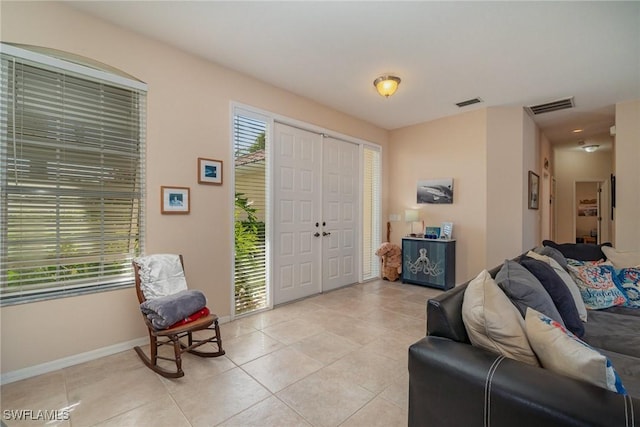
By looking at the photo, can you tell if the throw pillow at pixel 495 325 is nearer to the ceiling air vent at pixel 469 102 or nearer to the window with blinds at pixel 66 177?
the window with blinds at pixel 66 177

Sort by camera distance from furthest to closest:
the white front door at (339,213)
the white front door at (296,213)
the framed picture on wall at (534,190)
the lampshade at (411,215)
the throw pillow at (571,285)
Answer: the lampshade at (411,215) < the framed picture on wall at (534,190) < the white front door at (339,213) < the white front door at (296,213) < the throw pillow at (571,285)

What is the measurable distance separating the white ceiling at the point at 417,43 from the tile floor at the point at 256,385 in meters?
2.86

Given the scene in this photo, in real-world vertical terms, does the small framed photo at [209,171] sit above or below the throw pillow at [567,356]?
above

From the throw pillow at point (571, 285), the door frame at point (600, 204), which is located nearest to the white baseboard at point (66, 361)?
the throw pillow at point (571, 285)

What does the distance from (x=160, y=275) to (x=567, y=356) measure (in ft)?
8.83

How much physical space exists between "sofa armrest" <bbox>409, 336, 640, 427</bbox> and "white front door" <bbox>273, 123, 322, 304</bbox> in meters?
2.66

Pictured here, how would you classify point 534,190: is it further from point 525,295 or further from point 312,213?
point 525,295

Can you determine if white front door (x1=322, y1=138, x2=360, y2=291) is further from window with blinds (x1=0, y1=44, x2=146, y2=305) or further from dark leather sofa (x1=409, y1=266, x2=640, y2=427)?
dark leather sofa (x1=409, y1=266, x2=640, y2=427)

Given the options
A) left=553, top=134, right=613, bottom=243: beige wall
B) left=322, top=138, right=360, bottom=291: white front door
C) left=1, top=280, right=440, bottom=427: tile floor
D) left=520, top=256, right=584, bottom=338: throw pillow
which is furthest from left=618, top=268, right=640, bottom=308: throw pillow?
left=553, top=134, right=613, bottom=243: beige wall

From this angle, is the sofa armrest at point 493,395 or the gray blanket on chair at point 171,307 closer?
the sofa armrest at point 493,395

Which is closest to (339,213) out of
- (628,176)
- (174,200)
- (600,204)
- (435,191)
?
(435,191)

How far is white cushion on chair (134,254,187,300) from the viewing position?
7.73 feet

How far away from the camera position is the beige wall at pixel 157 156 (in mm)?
2113

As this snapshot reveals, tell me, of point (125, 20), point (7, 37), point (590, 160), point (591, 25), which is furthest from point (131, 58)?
point (590, 160)
